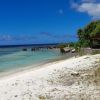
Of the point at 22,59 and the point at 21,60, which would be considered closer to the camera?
the point at 21,60

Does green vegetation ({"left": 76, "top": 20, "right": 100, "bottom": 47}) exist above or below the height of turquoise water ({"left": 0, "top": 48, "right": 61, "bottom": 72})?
above

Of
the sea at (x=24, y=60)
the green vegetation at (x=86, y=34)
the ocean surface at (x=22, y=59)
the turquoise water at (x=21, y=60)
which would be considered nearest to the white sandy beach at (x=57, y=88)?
the sea at (x=24, y=60)

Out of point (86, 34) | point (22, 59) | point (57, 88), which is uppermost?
point (86, 34)

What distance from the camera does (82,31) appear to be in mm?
50594

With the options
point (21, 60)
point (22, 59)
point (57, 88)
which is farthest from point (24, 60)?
point (57, 88)

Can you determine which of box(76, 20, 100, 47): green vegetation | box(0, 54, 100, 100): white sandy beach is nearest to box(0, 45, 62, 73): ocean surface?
box(76, 20, 100, 47): green vegetation

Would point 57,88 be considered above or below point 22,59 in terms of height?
above

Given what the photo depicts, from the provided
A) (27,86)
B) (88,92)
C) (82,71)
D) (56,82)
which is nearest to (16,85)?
(27,86)

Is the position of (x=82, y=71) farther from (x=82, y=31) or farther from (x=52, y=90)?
(x=82, y=31)

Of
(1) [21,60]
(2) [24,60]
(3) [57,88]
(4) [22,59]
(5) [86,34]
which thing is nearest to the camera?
(3) [57,88]

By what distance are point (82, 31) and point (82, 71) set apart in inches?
1242

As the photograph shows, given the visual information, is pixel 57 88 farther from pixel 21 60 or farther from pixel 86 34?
pixel 86 34

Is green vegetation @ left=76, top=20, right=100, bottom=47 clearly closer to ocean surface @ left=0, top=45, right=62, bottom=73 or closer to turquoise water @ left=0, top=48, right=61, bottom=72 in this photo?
ocean surface @ left=0, top=45, right=62, bottom=73

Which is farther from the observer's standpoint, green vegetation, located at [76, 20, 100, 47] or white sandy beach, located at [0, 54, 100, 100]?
A: green vegetation, located at [76, 20, 100, 47]
